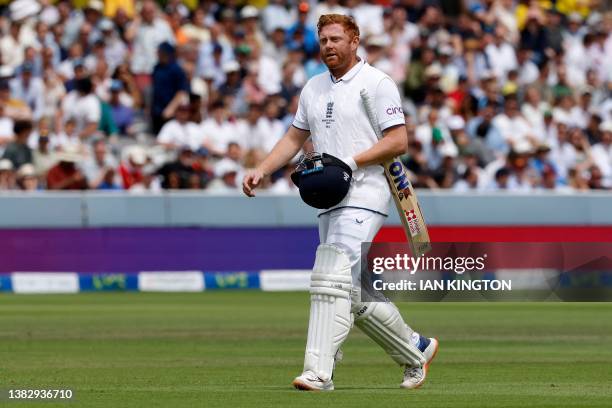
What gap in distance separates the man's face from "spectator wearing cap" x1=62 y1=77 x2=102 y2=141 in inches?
535

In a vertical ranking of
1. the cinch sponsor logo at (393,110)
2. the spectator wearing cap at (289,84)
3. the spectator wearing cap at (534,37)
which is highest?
the spectator wearing cap at (534,37)

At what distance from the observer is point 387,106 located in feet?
30.2

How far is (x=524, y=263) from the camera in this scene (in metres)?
10.3

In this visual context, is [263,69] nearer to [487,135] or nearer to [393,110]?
[487,135]

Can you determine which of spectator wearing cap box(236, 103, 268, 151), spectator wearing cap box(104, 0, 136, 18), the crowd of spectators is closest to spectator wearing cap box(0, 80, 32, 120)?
the crowd of spectators

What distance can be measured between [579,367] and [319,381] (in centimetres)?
287

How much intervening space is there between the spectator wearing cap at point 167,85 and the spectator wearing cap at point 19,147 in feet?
8.05

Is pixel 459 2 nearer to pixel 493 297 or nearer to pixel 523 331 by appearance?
pixel 523 331

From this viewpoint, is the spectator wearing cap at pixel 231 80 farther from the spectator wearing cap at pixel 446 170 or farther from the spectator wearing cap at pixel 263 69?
the spectator wearing cap at pixel 446 170

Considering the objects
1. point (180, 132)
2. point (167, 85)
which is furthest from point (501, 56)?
point (180, 132)

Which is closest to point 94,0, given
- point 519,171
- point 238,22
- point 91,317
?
point 238,22

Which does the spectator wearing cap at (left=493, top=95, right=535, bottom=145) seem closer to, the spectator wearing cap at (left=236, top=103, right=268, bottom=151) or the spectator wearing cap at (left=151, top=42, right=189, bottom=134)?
the spectator wearing cap at (left=236, top=103, right=268, bottom=151)

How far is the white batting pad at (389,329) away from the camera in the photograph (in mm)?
9359

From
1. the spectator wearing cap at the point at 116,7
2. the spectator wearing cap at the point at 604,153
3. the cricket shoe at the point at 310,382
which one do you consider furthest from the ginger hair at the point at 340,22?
the spectator wearing cap at the point at 604,153
